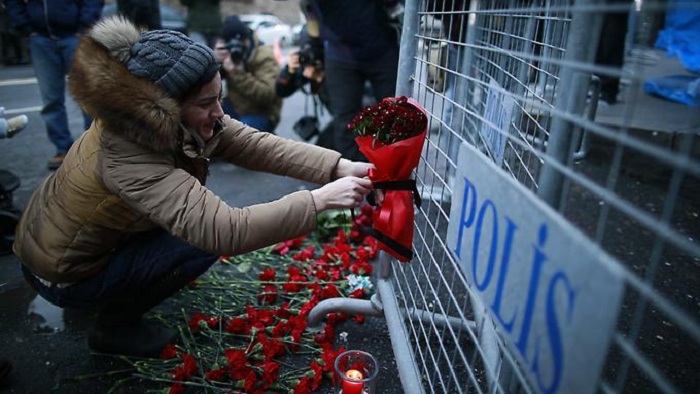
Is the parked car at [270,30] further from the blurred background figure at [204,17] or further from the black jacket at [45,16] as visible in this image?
the black jacket at [45,16]

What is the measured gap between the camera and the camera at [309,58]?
4004mm

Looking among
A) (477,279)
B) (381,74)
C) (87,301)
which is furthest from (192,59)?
(381,74)

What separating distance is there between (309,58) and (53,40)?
2146 millimetres

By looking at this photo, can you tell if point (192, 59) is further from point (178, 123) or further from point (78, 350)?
point (78, 350)

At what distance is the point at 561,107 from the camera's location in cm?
82

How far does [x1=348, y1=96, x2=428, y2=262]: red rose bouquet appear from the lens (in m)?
1.50

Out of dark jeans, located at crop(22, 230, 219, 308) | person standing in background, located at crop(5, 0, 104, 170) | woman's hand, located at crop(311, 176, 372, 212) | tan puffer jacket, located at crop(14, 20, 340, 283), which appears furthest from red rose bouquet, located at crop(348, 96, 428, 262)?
person standing in background, located at crop(5, 0, 104, 170)

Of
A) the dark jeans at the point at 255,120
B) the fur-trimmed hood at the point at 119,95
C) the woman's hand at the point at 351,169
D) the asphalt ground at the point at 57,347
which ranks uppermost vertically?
the fur-trimmed hood at the point at 119,95

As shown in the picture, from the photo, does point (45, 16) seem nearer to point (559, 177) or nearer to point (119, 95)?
point (119, 95)

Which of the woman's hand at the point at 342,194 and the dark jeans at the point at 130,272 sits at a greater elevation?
the woman's hand at the point at 342,194

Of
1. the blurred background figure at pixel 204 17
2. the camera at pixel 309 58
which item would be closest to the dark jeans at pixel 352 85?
the camera at pixel 309 58

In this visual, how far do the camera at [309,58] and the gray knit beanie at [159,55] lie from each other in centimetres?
244

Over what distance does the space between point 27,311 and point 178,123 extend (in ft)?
4.59

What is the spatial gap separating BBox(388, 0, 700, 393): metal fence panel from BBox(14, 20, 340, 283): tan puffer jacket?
2.00 feet
